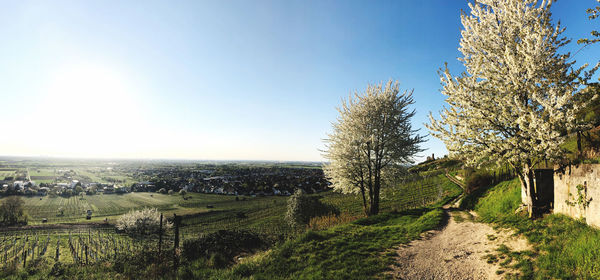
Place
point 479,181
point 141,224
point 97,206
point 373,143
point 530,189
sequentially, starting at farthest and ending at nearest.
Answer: point 97,206, point 141,224, point 479,181, point 373,143, point 530,189

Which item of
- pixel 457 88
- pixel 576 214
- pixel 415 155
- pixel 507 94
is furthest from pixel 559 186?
pixel 415 155

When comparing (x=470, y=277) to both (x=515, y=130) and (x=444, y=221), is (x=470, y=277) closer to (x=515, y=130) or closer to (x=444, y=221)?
(x=515, y=130)

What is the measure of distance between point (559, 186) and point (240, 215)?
77906 millimetres

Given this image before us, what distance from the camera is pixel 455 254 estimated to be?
8.97 metres

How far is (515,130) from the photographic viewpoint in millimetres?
10039

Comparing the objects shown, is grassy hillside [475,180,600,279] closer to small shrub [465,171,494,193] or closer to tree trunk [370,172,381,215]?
tree trunk [370,172,381,215]

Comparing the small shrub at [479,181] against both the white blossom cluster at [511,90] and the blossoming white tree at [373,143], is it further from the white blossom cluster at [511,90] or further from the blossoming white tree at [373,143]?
the white blossom cluster at [511,90]

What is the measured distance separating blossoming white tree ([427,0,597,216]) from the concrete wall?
78cm

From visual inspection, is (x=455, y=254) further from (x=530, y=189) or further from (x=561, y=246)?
(x=530, y=189)

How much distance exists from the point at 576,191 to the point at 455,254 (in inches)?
182

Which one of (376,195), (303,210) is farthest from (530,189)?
(303,210)

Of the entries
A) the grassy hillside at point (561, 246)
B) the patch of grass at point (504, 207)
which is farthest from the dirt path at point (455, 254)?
the patch of grass at point (504, 207)

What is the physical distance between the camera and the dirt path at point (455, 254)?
761 cm

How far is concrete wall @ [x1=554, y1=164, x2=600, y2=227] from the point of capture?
24.8 ft
